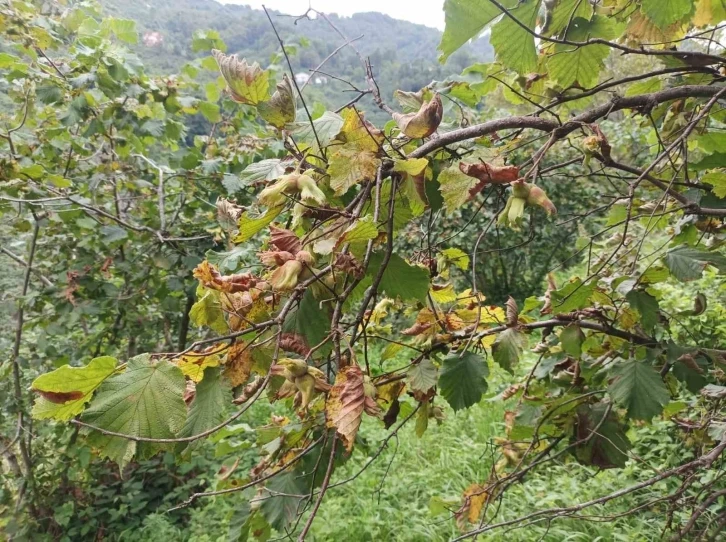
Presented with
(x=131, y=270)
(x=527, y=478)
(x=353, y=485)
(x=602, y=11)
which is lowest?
(x=353, y=485)

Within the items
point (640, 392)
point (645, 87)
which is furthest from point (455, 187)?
point (645, 87)

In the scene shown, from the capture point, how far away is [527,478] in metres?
2.38

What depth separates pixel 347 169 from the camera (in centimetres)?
52

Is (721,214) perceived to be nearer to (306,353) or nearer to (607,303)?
(607,303)

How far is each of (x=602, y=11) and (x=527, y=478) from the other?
2138mm

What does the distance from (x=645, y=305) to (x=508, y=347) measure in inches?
11.2

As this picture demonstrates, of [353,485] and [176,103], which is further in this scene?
[353,485]

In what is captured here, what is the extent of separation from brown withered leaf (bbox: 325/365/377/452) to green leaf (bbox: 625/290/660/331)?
69 cm

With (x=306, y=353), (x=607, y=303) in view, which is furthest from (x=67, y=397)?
(x=607, y=303)

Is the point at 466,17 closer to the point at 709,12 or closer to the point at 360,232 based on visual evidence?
the point at 360,232

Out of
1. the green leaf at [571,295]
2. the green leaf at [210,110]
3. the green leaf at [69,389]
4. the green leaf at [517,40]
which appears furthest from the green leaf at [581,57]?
the green leaf at [210,110]

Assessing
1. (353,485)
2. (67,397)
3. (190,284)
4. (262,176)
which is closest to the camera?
(67,397)

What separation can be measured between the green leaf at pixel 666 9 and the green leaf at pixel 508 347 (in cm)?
56

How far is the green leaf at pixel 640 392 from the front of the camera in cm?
92
